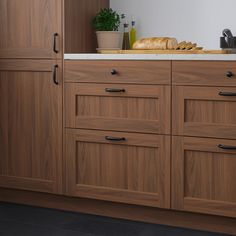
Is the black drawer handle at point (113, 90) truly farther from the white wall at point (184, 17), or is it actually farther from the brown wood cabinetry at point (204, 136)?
the white wall at point (184, 17)

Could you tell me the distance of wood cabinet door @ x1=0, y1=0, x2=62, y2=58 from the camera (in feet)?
10.3

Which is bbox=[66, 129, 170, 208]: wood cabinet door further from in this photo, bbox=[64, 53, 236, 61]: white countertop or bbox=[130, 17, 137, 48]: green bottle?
bbox=[130, 17, 137, 48]: green bottle

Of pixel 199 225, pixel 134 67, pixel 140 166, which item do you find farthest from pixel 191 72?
pixel 199 225

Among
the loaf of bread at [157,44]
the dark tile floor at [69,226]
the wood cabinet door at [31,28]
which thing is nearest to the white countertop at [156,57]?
the wood cabinet door at [31,28]

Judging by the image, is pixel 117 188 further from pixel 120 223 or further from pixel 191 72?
pixel 191 72

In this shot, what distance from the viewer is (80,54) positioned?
3.07m

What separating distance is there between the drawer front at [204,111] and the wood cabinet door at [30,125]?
683 mm

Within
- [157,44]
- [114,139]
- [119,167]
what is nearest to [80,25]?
[157,44]

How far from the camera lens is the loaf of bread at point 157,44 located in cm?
312

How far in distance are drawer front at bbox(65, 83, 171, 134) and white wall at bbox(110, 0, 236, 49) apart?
64 cm

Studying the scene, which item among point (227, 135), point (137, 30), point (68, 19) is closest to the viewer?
point (227, 135)

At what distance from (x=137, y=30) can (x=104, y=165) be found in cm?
93

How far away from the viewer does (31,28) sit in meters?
3.21

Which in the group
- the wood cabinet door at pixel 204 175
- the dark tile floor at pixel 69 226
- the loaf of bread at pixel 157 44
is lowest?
the dark tile floor at pixel 69 226
